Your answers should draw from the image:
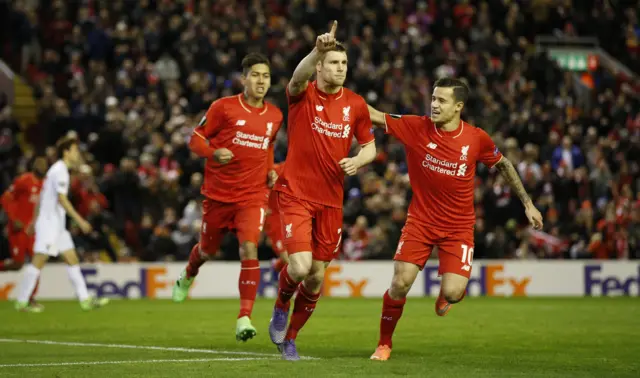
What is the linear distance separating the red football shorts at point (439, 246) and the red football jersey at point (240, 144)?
249 cm

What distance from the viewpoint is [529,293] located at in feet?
80.1

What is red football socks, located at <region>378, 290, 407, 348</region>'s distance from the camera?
11.0 metres

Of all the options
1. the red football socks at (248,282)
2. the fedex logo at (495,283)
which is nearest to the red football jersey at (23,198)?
the red football socks at (248,282)

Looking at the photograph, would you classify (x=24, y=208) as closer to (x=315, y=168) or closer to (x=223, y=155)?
(x=223, y=155)

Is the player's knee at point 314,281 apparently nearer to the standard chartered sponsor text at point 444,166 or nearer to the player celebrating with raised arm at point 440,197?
the player celebrating with raised arm at point 440,197

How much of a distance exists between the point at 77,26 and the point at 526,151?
10.9 m

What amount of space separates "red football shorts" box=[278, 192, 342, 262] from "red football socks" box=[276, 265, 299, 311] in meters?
0.30

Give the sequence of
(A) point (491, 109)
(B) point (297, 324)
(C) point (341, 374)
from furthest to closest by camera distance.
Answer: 1. (A) point (491, 109)
2. (B) point (297, 324)
3. (C) point (341, 374)

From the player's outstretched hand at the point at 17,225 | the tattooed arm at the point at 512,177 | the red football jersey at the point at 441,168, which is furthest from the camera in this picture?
the player's outstretched hand at the point at 17,225

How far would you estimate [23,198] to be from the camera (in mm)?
19875

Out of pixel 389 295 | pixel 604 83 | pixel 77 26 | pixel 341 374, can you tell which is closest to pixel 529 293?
pixel 604 83

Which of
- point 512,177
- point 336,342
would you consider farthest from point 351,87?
point 512,177

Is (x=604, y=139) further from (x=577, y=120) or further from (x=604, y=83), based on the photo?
(x=604, y=83)

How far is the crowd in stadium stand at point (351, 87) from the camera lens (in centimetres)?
2428
